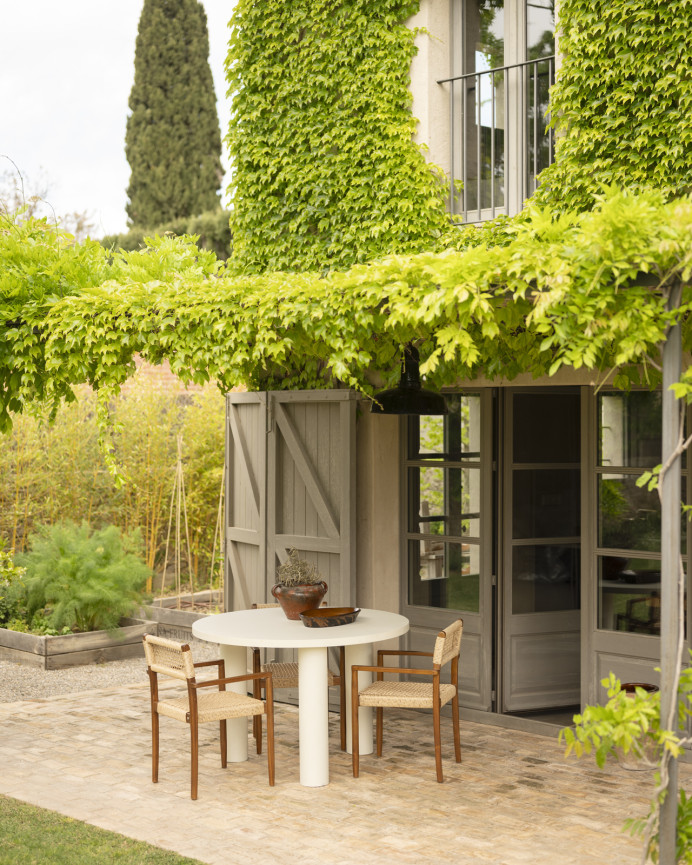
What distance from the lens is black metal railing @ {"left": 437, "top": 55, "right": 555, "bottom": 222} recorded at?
6.36 m

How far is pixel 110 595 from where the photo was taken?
890 cm

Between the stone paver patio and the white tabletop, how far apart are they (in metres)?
0.73

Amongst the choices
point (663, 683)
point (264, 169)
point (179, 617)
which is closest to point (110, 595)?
point (179, 617)

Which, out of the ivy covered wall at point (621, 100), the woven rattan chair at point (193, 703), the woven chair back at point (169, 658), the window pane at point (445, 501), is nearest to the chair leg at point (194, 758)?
the woven rattan chair at point (193, 703)

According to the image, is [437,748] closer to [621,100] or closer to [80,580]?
[621,100]

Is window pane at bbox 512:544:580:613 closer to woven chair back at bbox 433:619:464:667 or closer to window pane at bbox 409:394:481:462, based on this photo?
window pane at bbox 409:394:481:462

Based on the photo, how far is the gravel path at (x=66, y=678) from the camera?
25.9 ft

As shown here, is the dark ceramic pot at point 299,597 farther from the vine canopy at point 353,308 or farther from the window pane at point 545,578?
the window pane at point 545,578

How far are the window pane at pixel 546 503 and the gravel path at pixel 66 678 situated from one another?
323 cm

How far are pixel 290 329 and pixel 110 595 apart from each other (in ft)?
14.6

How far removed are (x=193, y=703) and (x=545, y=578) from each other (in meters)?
2.68

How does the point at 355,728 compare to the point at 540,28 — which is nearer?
the point at 355,728

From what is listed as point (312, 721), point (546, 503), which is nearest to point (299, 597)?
point (312, 721)

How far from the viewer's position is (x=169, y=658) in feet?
17.7
